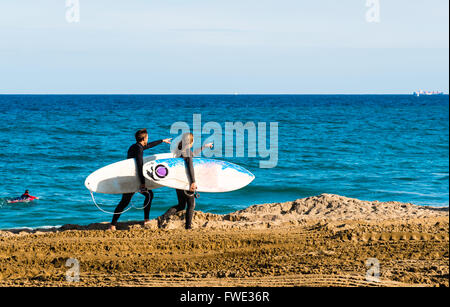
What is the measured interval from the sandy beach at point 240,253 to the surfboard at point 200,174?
0.65m

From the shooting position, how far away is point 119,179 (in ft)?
31.7

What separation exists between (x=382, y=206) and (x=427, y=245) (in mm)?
3491

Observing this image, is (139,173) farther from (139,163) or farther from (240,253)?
(240,253)

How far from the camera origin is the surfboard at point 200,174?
896cm

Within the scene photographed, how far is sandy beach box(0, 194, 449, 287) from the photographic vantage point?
5.84 m

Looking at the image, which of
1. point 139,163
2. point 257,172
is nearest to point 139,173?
point 139,163

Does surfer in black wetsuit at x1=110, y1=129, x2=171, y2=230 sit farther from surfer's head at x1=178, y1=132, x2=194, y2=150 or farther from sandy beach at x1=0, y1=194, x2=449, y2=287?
surfer's head at x1=178, y1=132, x2=194, y2=150

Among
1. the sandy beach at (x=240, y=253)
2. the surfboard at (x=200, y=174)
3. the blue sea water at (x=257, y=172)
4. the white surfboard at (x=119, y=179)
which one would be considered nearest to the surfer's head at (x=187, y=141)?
the surfboard at (x=200, y=174)

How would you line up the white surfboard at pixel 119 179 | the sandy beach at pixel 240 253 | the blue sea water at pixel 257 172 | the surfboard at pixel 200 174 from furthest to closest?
the blue sea water at pixel 257 172, the white surfboard at pixel 119 179, the surfboard at pixel 200 174, the sandy beach at pixel 240 253

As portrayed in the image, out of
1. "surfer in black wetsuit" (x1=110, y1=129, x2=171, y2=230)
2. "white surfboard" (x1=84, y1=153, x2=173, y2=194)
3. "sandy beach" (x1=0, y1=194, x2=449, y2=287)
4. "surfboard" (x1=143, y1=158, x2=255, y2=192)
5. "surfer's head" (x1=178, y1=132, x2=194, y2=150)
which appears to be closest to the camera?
"sandy beach" (x1=0, y1=194, x2=449, y2=287)

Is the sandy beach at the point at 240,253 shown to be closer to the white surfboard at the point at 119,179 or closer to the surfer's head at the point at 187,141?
the white surfboard at the point at 119,179

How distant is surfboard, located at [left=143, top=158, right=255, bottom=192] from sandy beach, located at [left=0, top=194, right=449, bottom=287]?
0.65 metres

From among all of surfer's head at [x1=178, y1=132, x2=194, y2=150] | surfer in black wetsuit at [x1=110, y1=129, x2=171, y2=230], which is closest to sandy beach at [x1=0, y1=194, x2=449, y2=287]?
surfer in black wetsuit at [x1=110, y1=129, x2=171, y2=230]
